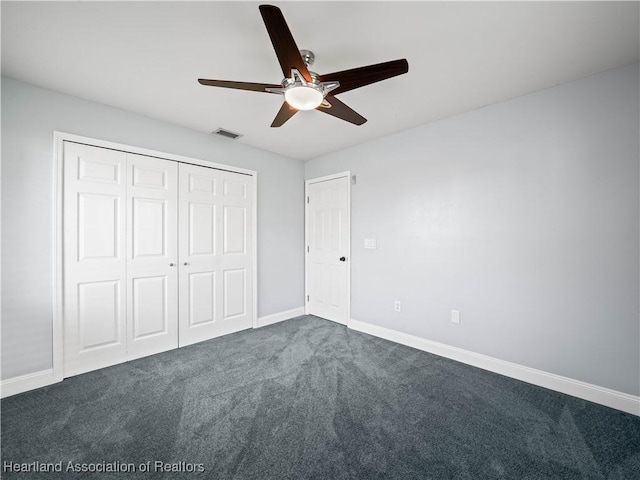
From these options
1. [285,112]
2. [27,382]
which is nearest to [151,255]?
[27,382]

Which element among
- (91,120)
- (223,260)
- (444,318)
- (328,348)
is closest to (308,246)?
(223,260)

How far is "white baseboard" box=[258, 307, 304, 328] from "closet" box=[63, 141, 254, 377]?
0.78ft

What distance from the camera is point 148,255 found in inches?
117

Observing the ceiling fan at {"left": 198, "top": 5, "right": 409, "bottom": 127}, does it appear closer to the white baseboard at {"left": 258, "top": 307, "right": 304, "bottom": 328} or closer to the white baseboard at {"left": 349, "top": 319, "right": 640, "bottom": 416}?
the white baseboard at {"left": 349, "top": 319, "right": 640, "bottom": 416}

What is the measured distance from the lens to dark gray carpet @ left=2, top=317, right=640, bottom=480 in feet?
5.13

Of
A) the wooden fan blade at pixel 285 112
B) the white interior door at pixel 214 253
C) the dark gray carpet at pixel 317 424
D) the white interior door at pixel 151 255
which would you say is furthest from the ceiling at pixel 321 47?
the dark gray carpet at pixel 317 424

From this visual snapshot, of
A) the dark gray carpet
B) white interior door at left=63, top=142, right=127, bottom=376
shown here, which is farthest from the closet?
the dark gray carpet

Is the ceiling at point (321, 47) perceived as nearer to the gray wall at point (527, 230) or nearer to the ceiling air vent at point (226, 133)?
the gray wall at point (527, 230)

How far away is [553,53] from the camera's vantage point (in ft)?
6.38

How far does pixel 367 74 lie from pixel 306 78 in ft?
1.19

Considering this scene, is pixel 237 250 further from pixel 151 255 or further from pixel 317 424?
pixel 317 424

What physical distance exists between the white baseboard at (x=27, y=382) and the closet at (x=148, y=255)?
0.15 m

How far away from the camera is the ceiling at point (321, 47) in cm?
161

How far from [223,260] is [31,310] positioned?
175 cm
